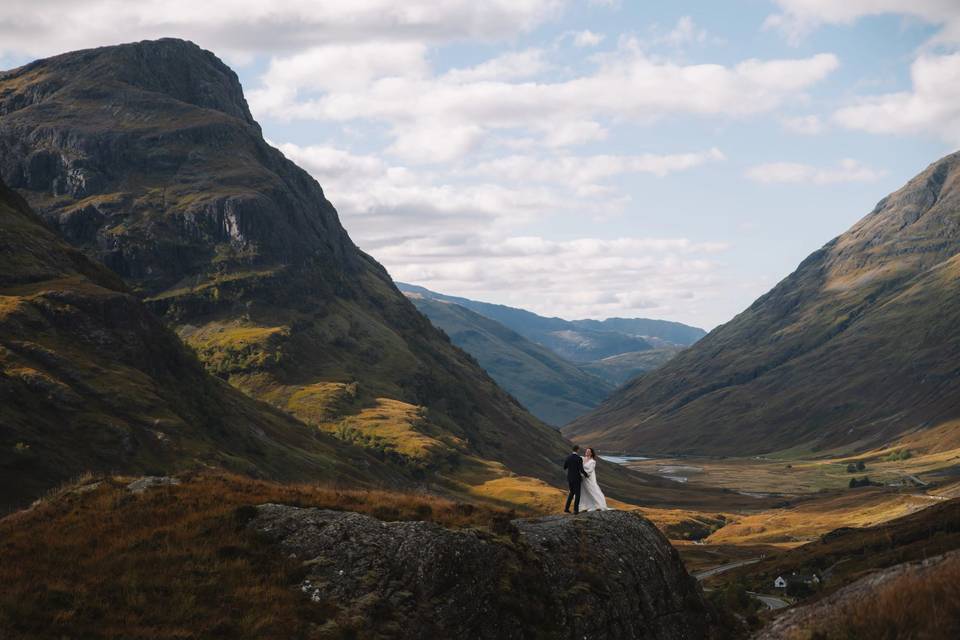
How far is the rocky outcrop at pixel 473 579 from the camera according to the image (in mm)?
26609

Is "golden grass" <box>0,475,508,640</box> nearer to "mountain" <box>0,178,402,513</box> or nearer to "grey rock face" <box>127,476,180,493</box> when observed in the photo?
"grey rock face" <box>127,476,180,493</box>

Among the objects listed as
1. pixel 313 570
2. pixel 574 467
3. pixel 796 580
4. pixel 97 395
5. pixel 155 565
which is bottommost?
pixel 796 580

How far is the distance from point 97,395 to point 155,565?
348 feet

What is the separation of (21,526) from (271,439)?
463 feet

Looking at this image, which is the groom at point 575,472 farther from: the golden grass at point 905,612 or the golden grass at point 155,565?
the golden grass at point 905,612

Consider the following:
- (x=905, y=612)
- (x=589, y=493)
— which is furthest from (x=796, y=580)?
(x=905, y=612)

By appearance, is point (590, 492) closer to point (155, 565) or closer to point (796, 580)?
point (155, 565)

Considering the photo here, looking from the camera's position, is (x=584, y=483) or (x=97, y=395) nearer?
(x=584, y=483)

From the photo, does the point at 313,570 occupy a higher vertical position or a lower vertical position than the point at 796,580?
higher

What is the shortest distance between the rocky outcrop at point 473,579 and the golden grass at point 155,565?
112 cm

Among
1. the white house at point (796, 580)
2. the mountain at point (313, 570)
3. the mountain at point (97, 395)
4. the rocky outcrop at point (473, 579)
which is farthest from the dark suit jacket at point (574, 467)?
the white house at point (796, 580)

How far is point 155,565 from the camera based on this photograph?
2638 cm

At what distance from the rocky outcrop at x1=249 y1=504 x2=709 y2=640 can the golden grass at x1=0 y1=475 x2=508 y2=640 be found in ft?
3.66

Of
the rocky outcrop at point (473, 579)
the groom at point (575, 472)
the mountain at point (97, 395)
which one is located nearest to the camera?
the rocky outcrop at point (473, 579)
